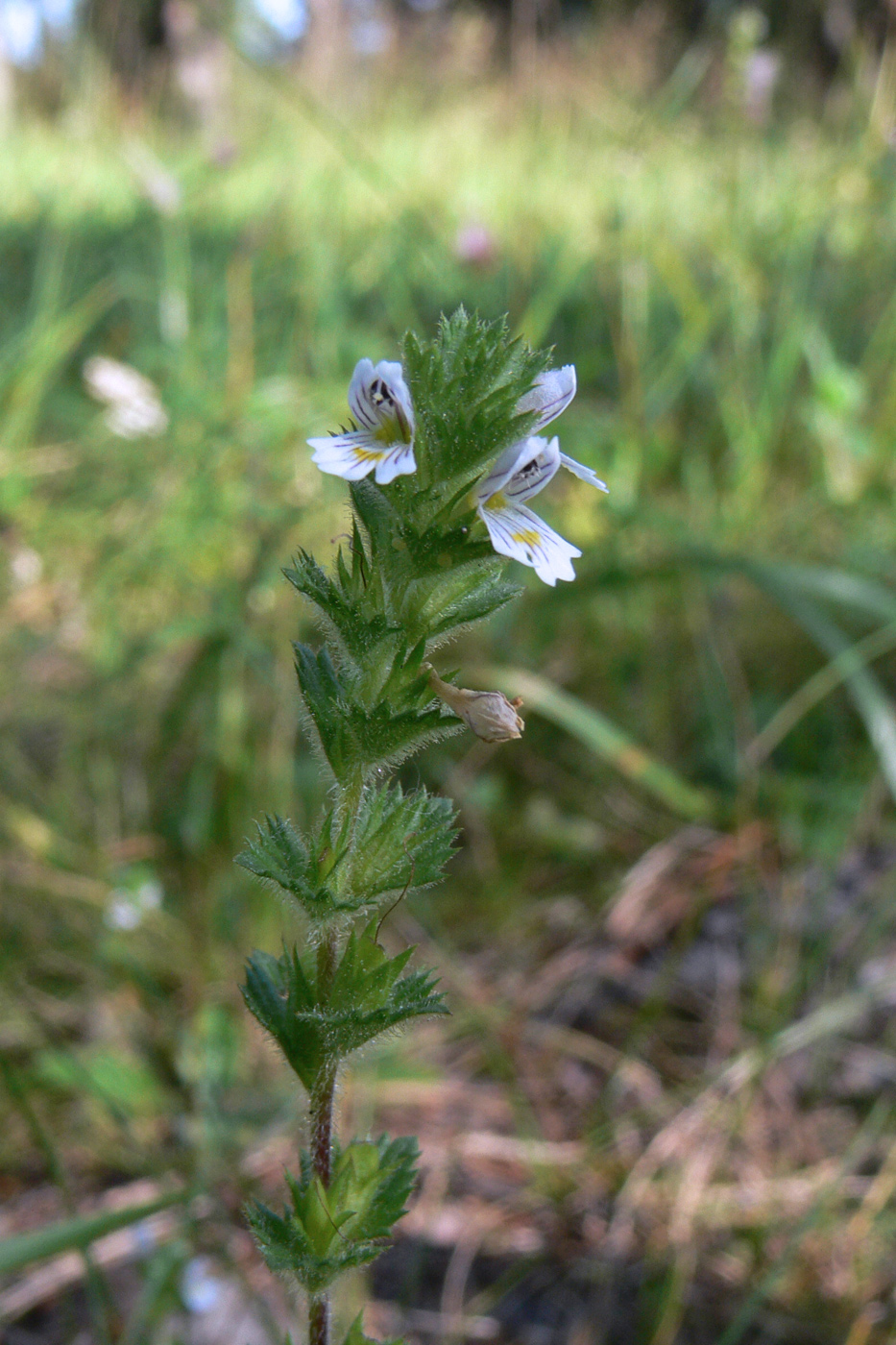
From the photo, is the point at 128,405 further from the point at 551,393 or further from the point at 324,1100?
the point at 324,1100

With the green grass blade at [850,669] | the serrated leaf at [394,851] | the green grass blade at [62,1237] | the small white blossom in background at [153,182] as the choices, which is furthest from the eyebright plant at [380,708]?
the small white blossom in background at [153,182]

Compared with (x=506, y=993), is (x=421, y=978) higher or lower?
lower

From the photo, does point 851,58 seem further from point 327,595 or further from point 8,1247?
point 8,1247

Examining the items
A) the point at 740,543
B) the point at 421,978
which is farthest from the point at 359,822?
the point at 740,543

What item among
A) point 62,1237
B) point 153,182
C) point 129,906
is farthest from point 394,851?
point 153,182

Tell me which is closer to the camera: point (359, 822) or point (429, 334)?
point (359, 822)

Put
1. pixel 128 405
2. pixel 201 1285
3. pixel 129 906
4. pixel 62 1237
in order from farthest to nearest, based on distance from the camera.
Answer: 1. pixel 128 405
2. pixel 129 906
3. pixel 201 1285
4. pixel 62 1237

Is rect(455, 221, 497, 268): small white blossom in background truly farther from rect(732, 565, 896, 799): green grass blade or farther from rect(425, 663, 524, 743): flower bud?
rect(425, 663, 524, 743): flower bud

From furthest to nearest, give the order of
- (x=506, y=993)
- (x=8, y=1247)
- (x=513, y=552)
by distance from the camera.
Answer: (x=506, y=993) < (x=8, y=1247) < (x=513, y=552)
